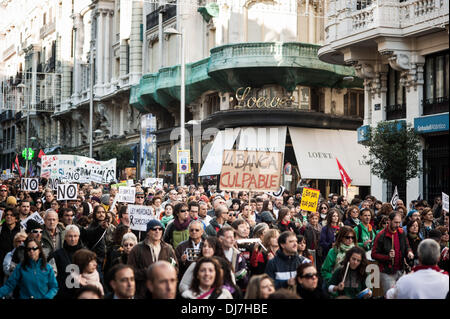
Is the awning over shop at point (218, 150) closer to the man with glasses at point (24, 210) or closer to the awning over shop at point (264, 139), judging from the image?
the awning over shop at point (264, 139)

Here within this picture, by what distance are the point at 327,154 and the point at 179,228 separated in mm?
22469

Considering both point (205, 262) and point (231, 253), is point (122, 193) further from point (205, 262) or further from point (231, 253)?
point (205, 262)

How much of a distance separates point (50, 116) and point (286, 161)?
3911 centimetres

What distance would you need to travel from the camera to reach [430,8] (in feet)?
71.8

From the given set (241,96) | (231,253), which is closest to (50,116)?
(241,96)

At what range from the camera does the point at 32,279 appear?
322 inches

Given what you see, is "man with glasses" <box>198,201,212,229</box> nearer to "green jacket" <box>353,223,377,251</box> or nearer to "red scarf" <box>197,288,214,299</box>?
"green jacket" <box>353,223,377,251</box>

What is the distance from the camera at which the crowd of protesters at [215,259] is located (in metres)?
6.56

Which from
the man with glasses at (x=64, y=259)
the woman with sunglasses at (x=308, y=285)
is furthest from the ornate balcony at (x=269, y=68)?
the woman with sunglasses at (x=308, y=285)

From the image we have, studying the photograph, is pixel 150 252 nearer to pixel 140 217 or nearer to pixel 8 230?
pixel 140 217

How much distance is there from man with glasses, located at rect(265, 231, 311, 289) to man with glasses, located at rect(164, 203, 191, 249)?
3327 mm

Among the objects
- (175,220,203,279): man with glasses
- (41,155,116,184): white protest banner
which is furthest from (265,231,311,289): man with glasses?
(41,155,116,184): white protest banner

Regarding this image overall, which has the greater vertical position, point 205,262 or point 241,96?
point 241,96

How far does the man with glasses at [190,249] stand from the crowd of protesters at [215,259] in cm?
1
